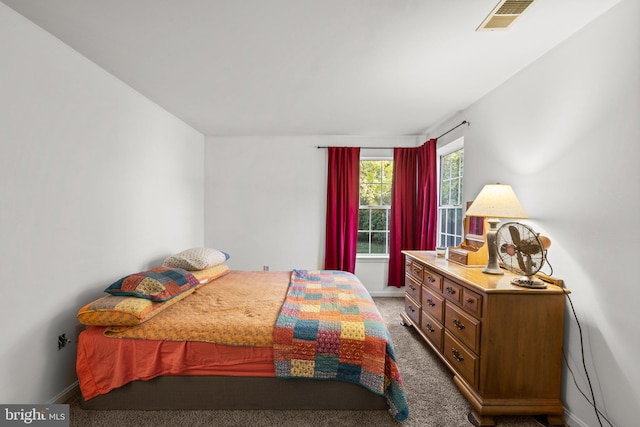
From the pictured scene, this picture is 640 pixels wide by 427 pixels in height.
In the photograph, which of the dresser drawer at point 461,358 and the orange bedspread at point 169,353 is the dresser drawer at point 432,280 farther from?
the orange bedspread at point 169,353

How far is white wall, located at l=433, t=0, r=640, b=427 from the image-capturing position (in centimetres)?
148

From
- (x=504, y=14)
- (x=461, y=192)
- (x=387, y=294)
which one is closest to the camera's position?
(x=504, y=14)

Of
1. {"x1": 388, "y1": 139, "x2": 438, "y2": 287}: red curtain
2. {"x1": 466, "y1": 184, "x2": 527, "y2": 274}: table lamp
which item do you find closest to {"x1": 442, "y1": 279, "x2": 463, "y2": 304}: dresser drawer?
{"x1": 466, "y1": 184, "x2": 527, "y2": 274}: table lamp

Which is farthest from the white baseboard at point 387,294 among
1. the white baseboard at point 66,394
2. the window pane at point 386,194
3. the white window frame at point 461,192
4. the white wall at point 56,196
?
the white baseboard at point 66,394

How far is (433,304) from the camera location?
2557 mm

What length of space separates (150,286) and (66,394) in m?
0.94

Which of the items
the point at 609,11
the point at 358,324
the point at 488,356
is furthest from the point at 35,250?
the point at 609,11

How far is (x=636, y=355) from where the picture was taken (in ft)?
4.73

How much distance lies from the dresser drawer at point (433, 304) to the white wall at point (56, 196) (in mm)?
2911

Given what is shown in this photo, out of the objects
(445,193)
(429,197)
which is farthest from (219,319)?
(445,193)

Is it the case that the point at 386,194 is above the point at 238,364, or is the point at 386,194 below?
above

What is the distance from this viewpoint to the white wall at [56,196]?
5.42 ft

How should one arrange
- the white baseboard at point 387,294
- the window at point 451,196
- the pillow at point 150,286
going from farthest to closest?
the white baseboard at point 387,294 < the window at point 451,196 < the pillow at point 150,286

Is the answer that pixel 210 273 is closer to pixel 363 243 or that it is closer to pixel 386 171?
pixel 363 243
